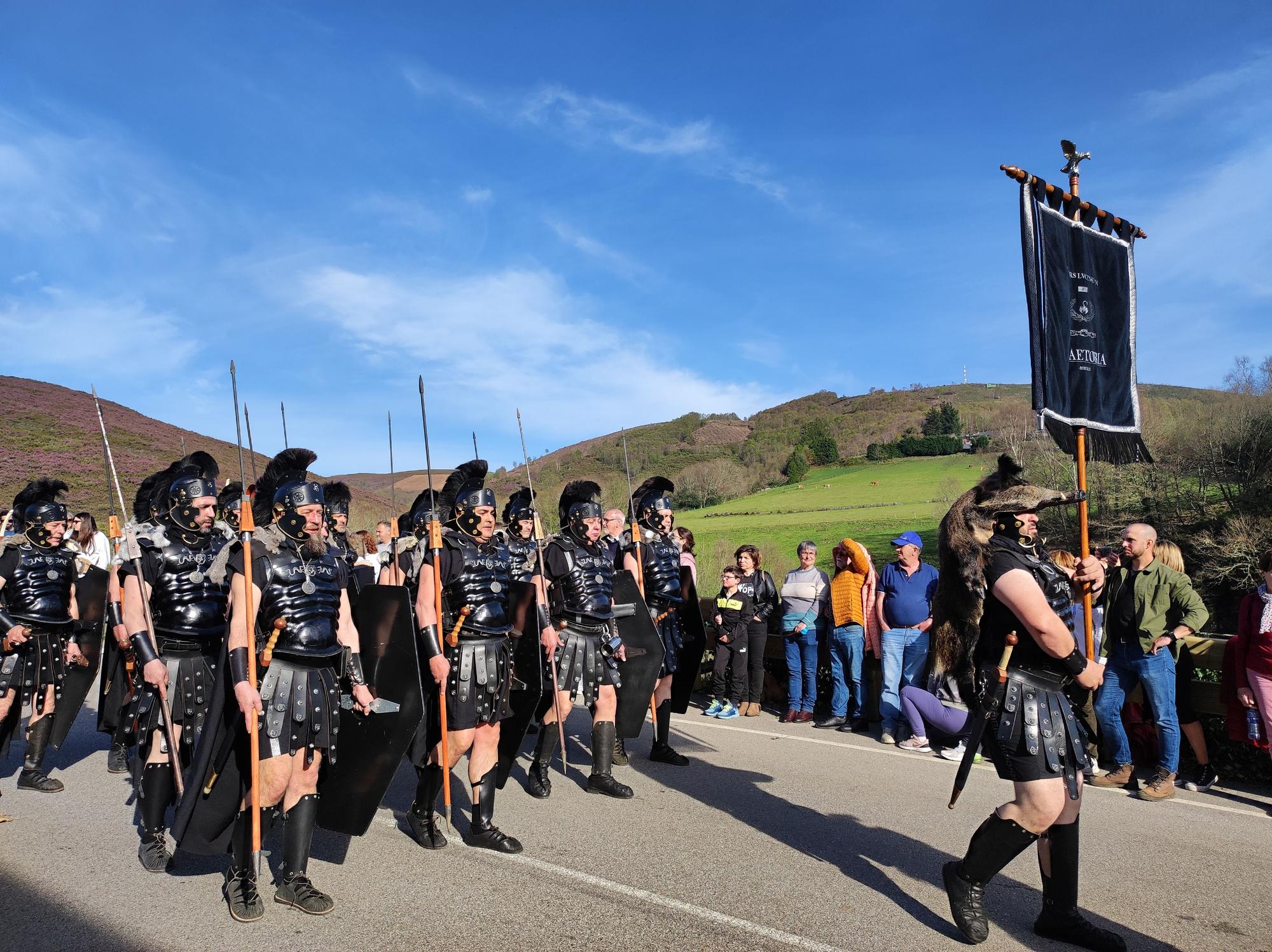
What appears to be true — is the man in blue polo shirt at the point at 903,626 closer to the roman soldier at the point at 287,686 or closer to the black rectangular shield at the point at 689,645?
the black rectangular shield at the point at 689,645

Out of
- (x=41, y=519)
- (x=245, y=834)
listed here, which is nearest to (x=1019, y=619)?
(x=245, y=834)

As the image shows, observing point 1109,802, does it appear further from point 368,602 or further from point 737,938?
point 368,602

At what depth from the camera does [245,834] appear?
411 cm

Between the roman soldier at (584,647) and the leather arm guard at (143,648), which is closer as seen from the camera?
the leather arm guard at (143,648)

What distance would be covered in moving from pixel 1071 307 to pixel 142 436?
23115 mm

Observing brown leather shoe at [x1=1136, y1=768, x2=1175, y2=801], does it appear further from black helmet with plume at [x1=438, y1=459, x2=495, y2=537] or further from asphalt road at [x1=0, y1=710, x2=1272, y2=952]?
black helmet with plume at [x1=438, y1=459, x2=495, y2=537]

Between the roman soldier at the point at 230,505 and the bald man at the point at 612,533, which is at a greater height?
the roman soldier at the point at 230,505

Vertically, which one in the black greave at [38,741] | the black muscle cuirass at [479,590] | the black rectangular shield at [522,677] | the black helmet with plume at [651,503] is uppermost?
the black helmet with plume at [651,503]

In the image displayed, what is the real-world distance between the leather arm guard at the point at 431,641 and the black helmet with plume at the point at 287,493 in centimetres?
93

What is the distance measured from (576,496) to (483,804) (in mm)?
2433

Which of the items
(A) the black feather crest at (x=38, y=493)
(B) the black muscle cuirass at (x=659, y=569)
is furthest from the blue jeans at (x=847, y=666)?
(A) the black feather crest at (x=38, y=493)

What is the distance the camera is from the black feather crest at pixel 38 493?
6.52m

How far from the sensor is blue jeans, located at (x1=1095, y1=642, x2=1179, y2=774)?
6.08 m

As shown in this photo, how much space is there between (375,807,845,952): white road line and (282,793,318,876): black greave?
1.01m
